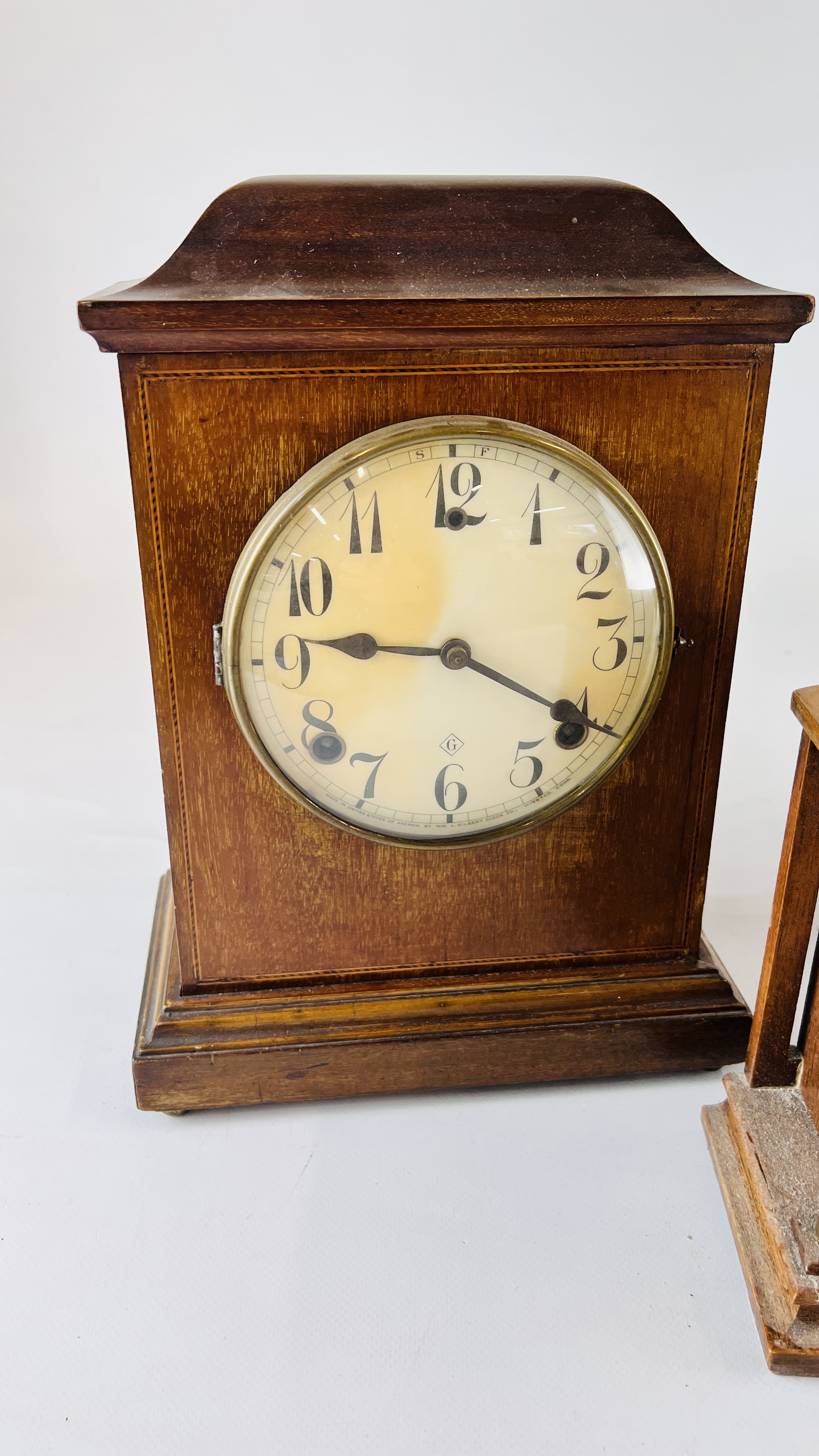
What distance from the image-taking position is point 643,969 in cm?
144

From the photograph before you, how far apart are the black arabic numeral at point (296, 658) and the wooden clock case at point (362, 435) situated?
8cm

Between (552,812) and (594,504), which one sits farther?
(552,812)

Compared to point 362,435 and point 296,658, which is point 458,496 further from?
point 296,658

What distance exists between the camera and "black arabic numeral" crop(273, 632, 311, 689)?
1.21m

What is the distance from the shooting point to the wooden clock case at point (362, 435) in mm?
1130

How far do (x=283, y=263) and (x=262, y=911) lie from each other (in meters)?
0.67

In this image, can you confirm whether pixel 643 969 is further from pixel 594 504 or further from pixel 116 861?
pixel 116 861

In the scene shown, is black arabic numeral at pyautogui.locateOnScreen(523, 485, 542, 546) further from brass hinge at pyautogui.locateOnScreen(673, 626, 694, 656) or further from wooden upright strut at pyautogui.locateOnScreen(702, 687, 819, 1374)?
wooden upright strut at pyautogui.locateOnScreen(702, 687, 819, 1374)

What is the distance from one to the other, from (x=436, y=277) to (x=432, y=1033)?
804mm

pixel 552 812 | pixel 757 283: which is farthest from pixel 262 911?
pixel 757 283

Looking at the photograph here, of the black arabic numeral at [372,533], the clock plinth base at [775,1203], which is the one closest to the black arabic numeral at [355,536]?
the black arabic numeral at [372,533]

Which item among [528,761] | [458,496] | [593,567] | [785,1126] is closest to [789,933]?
[785,1126]

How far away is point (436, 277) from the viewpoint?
1.14 metres

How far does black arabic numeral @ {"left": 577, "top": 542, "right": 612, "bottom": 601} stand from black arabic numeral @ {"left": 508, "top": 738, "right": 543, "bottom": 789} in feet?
0.53
